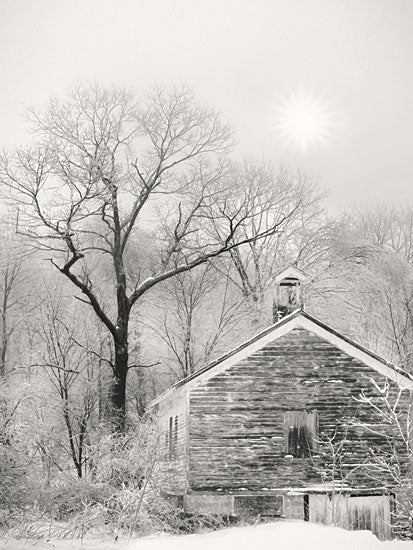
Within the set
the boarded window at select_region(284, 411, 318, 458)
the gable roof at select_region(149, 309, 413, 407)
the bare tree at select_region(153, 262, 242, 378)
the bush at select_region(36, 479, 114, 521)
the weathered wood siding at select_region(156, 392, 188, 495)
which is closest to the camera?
the bush at select_region(36, 479, 114, 521)

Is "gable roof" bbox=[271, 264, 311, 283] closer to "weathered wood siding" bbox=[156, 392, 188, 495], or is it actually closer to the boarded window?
the boarded window

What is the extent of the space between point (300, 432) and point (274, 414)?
938 mm

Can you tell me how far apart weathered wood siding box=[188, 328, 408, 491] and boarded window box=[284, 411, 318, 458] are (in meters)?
0.15

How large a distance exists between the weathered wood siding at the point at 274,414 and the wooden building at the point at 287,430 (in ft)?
0.09

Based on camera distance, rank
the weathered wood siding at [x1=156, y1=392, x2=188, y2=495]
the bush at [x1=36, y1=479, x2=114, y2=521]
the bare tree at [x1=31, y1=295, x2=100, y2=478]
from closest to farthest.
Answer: the bush at [x1=36, y1=479, x2=114, y2=521], the weathered wood siding at [x1=156, y1=392, x2=188, y2=495], the bare tree at [x1=31, y1=295, x2=100, y2=478]

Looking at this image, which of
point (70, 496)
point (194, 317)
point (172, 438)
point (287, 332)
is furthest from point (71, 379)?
point (287, 332)

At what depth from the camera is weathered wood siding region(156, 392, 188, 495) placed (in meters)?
23.2

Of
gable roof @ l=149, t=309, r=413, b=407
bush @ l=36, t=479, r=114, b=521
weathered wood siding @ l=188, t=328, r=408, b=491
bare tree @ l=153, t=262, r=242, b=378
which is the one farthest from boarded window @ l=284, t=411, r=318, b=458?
bare tree @ l=153, t=262, r=242, b=378

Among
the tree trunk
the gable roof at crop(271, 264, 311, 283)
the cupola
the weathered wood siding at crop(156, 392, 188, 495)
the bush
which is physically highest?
the gable roof at crop(271, 264, 311, 283)

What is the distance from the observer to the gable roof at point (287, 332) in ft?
75.6

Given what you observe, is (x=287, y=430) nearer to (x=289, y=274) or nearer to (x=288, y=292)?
(x=288, y=292)

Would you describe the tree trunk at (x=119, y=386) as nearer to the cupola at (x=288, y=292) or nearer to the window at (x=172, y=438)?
the window at (x=172, y=438)

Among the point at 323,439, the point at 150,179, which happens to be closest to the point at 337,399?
the point at 323,439

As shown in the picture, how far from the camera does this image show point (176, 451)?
25203 millimetres
